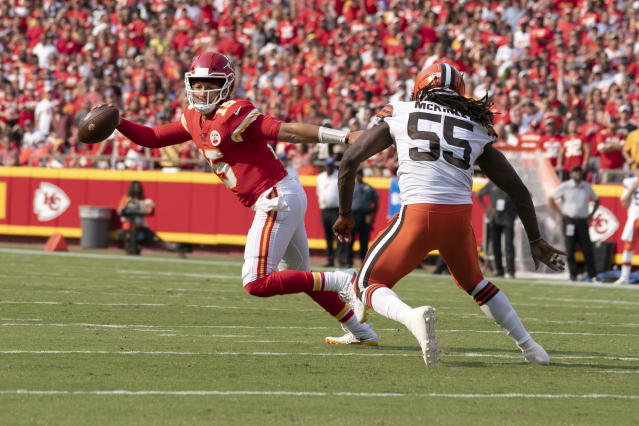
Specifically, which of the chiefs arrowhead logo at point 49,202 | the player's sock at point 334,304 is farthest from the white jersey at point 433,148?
the chiefs arrowhead logo at point 49,202

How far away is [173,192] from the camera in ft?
69.3

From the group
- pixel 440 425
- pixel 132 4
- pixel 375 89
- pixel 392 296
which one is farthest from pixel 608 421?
pixel 132 4

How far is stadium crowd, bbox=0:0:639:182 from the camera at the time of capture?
739 inches

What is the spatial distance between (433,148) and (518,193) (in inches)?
24.8

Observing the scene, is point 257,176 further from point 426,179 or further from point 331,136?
point 426,179

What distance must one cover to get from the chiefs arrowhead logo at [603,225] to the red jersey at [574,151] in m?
0.76

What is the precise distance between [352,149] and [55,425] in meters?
2.47

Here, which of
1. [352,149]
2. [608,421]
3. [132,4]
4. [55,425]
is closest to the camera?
[55,425]

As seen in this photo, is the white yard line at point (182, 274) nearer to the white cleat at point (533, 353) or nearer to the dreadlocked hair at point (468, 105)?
the white cleat at point (533, 353)

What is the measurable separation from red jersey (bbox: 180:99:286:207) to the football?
0.49 m

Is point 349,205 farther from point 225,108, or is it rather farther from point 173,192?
point 173,192

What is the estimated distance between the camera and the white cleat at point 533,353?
23.1 feet

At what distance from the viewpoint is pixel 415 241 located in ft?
21.8

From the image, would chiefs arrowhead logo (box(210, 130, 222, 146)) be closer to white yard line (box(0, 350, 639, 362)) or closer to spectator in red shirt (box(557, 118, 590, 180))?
white yard line (box(0, 350, 639, 362))
